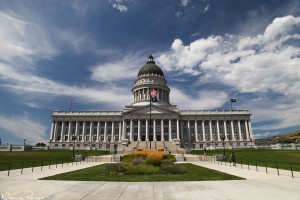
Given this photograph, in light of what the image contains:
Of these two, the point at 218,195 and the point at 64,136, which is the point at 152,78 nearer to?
the point at 64,136

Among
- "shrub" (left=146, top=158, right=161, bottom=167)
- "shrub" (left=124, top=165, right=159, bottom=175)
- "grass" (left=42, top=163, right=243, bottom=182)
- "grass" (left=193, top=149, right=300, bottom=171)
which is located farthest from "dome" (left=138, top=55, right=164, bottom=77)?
"grass" (left=42, top=163, right=243, bottom=182)

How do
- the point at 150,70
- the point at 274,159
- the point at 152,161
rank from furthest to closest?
the point at 150,70, the point at 274,159, the point at 152,161

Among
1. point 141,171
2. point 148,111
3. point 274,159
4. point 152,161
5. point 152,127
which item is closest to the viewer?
point 141,171

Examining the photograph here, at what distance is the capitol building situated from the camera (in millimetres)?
87312

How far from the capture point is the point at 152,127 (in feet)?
295

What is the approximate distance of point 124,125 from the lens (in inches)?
3438

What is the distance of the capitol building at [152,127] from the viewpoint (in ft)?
286

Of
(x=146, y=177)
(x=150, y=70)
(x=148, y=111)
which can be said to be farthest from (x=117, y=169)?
(x=150, y=70)

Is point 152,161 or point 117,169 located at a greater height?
point 152,161

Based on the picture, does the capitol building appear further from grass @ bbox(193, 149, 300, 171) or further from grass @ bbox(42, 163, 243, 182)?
grass @ bbox(42, 163, 243, 182)

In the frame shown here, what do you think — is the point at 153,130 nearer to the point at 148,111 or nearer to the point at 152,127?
the point at 152,127

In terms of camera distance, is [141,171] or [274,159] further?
[274,159]

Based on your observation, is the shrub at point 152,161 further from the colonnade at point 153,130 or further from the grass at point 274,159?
the colonnade at point 153,130

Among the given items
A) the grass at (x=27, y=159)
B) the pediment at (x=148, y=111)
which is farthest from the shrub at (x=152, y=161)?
the pediment at (x=148, y=111)
